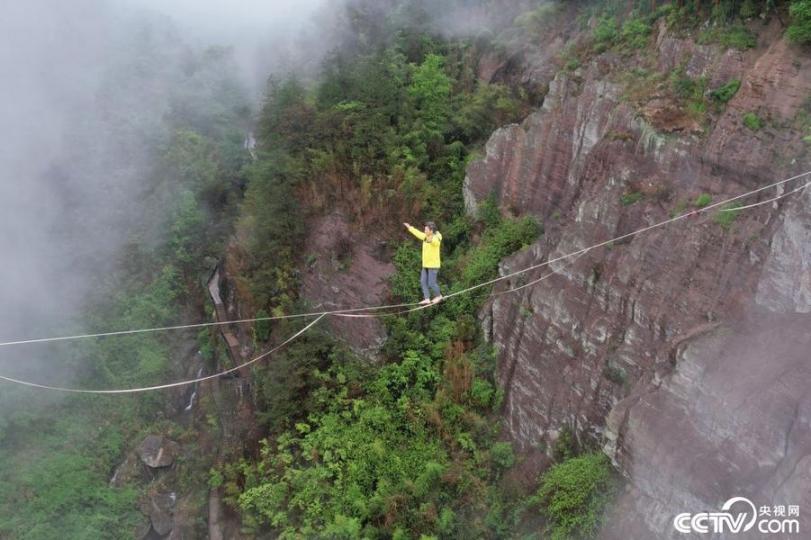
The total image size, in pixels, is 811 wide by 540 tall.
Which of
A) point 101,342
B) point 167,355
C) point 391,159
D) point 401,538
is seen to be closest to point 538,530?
point 401,538

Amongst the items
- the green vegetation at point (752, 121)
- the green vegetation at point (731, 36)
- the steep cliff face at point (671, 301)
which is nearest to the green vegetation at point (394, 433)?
the steep cliff face at point (671, 301)

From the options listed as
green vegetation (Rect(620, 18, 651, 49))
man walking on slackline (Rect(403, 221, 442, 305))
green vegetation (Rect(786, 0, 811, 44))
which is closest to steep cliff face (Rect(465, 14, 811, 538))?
green vegetation (Rect(786, 0, 811, 44))

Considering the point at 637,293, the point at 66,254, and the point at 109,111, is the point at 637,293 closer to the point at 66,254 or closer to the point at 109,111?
the point at 66,254

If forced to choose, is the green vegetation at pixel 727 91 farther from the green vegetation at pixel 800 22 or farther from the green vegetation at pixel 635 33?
the green vegetation at pixel 635 33

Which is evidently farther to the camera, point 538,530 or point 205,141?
point 205,141

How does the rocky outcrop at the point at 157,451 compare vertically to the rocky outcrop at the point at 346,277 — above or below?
below
